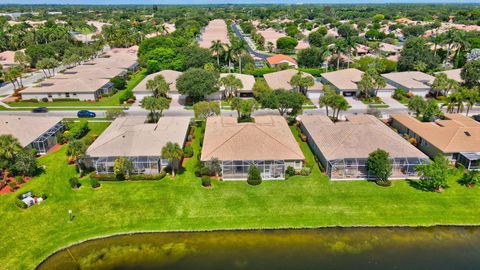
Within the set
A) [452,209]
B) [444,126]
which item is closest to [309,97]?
[444,126]

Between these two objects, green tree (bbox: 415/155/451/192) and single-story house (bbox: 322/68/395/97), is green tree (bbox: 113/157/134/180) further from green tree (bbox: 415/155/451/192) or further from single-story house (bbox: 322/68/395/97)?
single-story house (bbox: 322/68/395/97)

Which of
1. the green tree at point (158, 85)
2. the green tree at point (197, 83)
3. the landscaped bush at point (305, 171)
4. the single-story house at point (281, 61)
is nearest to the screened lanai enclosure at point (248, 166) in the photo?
the landscaped bush at point (305, 171)

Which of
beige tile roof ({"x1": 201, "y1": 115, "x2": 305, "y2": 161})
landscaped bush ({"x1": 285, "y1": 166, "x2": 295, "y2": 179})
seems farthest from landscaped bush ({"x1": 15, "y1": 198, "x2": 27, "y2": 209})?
landscaped bush ({"x1": 285, "y1": 166, "x2": 295, "y2": 179})

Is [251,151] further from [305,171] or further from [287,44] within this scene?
[287,44]

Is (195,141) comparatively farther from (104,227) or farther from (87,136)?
(104,227)

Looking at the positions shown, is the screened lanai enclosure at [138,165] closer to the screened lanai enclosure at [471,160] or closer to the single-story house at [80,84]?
the single-story house at [80,84]

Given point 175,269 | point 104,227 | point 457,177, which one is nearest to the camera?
point 175,269
